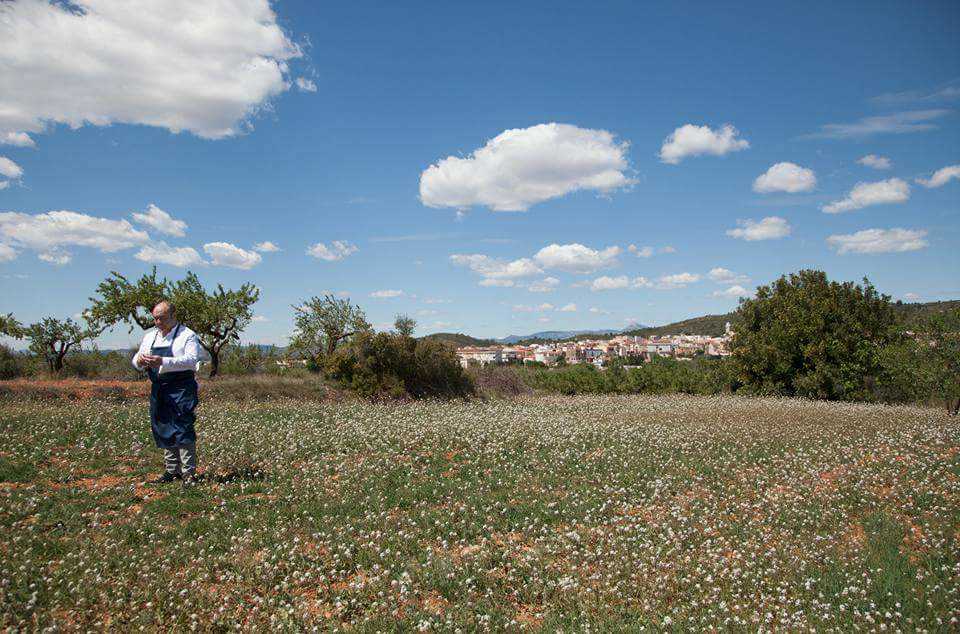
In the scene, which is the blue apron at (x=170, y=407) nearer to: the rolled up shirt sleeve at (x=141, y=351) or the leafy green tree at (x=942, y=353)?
the rolled up shirt sleeve at (x=141, y=351)

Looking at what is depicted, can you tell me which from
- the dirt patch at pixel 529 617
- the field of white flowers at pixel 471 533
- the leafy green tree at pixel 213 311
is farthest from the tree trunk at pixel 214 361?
the dirt patch at pixel 529 617

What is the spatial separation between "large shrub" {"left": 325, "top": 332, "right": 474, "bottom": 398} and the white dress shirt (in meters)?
15.6

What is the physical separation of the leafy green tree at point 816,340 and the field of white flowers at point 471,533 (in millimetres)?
19058

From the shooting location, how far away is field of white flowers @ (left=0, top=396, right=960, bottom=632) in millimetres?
5238

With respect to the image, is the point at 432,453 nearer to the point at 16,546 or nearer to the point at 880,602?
the point at 16,546

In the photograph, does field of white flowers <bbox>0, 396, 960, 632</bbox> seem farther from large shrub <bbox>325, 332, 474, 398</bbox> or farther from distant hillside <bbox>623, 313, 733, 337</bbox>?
distant hillside <bbox>623, 313, 733, 337</bbox>

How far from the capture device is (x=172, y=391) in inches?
332

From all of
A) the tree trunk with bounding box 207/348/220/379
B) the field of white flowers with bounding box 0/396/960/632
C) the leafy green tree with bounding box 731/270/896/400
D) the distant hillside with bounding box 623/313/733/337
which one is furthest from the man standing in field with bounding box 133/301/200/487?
the distant hillside with bounding box 623/313/733/337

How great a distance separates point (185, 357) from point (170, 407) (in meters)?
0.84

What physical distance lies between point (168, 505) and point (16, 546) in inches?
67.1

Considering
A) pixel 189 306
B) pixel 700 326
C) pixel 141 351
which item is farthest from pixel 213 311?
pixel 700 326

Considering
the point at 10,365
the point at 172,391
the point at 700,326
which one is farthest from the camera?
the point at 700,326

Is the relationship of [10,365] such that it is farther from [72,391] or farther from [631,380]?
[631,380]

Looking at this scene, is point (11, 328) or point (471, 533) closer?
point (471, 533)
